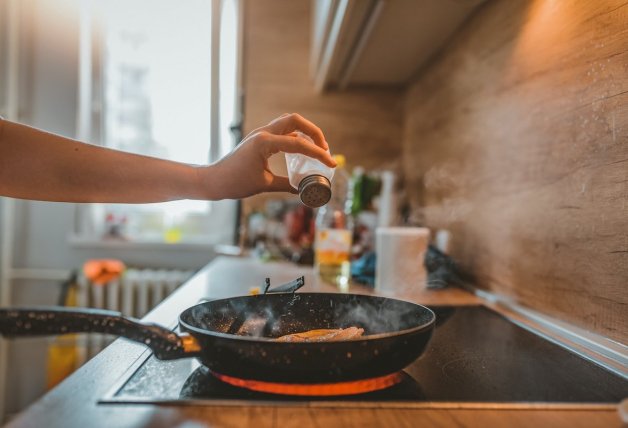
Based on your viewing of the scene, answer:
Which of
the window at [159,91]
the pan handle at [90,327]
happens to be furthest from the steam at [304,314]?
the window at [159,91]

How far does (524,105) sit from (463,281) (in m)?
0.55

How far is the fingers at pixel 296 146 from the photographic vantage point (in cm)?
76

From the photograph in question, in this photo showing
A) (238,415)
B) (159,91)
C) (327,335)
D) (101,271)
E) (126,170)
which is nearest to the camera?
(238,415)

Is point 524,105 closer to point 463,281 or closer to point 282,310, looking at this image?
point 463,281

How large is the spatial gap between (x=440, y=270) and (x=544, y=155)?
457 millimetres

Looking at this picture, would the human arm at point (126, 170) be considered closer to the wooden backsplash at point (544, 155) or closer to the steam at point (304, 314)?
the steam at point (304, 314)

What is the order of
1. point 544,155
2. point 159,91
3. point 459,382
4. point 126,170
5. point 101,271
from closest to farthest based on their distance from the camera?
point 459,382 < point 126,170 < point 544,155 < point 101,271 < point 159,91

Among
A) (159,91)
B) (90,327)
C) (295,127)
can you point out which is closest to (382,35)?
(295,127)

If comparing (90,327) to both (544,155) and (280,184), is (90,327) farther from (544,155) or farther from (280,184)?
(544,155)

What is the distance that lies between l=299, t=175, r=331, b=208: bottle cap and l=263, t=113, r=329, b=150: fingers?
0.55ft

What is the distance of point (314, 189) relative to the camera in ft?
2.28

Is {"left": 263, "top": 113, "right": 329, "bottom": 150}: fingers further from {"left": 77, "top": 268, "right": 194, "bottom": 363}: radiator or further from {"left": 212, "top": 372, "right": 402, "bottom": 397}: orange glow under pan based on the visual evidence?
{"left": 77, "top": 268, "right": 194, "bottom": 363}: radiator

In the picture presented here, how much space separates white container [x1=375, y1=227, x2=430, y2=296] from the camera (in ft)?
4.06

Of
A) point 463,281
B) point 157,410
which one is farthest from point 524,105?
point 157,410
